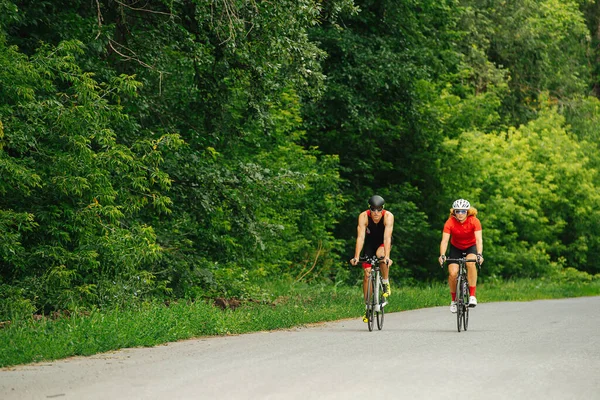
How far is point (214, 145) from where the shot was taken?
2070cm

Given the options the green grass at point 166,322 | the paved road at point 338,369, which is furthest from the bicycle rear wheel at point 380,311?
the green grass at point 166,322

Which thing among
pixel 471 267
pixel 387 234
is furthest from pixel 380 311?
pixel 471 267

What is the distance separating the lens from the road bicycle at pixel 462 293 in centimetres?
1545

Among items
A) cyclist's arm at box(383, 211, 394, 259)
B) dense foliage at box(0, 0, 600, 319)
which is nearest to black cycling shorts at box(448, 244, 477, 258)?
cyclist's arm at box(383, 211, 394, 259)

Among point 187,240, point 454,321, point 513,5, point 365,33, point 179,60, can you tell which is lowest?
point 454,321

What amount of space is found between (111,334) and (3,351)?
65.7 inches

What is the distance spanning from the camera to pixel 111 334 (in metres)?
12.3

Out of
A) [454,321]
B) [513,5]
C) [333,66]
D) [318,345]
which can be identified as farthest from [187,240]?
[513,5]

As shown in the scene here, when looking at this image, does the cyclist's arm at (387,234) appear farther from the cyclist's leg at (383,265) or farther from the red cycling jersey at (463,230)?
the red cycling jersey at (463,230)

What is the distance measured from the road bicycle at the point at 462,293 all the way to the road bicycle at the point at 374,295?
1099 millimetres

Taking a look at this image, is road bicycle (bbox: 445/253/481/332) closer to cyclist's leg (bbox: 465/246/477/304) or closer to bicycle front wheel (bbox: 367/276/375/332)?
cyclist's leg (bbox: 465/246/477/304)

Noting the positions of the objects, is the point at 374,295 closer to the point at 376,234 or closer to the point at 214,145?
the point at 376,234

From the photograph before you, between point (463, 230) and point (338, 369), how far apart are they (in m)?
6.37

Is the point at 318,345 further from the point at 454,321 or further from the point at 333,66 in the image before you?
the point at 333,66
